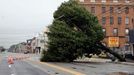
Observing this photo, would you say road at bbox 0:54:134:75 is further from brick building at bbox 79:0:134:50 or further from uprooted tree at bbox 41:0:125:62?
brick building at bbox 79:0:134:50

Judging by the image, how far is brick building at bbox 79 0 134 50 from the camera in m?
123

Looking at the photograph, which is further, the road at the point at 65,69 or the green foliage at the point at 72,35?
the green foliage at the point at 72,35

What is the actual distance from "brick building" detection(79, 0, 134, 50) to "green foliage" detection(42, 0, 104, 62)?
57.8m

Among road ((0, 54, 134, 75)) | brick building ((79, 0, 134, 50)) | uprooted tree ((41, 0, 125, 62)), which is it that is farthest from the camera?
brick building ((79, 0, 134, 50))

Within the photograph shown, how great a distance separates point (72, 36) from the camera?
6038cm

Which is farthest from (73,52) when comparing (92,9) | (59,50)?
(92,9)

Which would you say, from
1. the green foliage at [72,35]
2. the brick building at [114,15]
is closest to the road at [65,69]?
the green foliage at [72,35]

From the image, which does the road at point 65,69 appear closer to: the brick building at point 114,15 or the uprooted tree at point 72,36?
the uprooted tree at point 72,36

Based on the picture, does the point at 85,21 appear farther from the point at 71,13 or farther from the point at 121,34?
the point at 121,34

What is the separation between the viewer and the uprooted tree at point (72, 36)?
198 feet

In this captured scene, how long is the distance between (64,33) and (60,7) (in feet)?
20.6

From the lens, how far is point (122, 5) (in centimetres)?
12288

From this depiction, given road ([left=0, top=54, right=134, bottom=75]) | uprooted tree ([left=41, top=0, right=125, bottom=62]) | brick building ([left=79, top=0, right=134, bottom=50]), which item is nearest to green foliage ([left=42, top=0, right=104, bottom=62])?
uprooted tree ([left=41, top=0, right=125, bottom=62])

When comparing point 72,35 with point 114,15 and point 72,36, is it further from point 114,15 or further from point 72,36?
point 114,15
